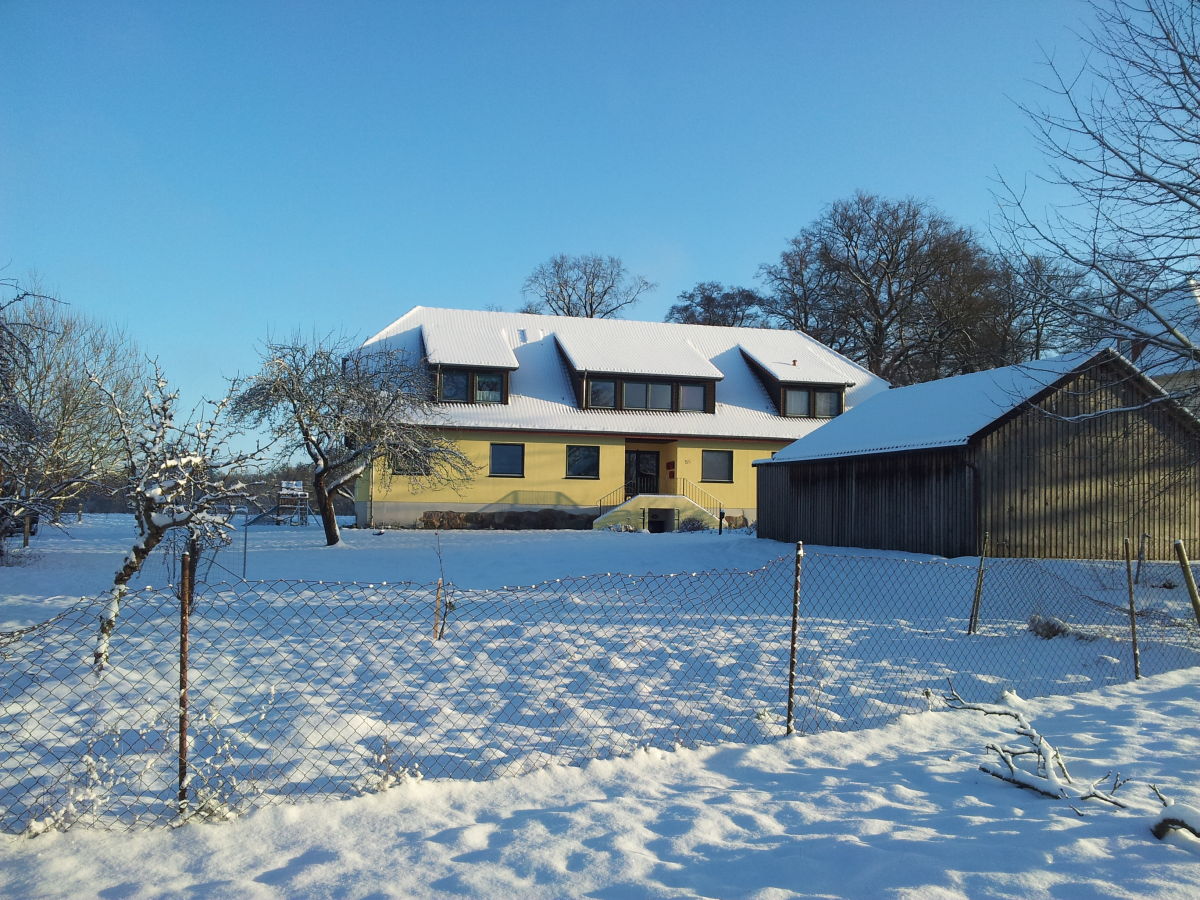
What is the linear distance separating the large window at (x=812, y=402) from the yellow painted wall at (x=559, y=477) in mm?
1972

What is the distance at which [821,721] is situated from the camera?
6348 mm

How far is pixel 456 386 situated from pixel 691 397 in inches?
320

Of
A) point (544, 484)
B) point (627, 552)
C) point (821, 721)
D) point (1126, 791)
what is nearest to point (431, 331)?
point (544, 484)

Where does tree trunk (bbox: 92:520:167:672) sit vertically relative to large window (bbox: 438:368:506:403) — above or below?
below

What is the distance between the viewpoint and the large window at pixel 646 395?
1121 inches

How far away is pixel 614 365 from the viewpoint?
28.6 meters

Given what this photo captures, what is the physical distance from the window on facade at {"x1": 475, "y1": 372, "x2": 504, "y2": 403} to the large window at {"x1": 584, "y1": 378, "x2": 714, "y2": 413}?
9.58ft

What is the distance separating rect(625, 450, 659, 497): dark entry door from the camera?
98.3 feet

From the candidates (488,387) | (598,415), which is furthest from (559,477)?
(488,387)

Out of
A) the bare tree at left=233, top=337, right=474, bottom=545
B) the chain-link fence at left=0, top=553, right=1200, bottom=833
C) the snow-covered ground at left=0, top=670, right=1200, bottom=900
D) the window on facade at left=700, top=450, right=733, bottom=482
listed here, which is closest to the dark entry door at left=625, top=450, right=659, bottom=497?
the window on facade at left=700, top=450, right=733, bottom=482

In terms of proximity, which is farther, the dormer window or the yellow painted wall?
the dormer window

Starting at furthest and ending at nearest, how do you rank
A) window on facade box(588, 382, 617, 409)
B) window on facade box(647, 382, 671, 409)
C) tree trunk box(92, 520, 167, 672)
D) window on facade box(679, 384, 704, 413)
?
window on facade box(679, 384, 704, 413)
window on facade box(647, 382, 671, 409)
window on facade box(588, 382, 617, 409)
tree trunk box(92, 520, 167, 672)

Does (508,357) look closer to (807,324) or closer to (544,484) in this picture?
(544,484)

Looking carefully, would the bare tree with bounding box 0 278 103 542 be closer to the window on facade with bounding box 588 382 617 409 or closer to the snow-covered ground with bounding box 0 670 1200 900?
the snow-covered ground with bounding box 0 670 1200 900
